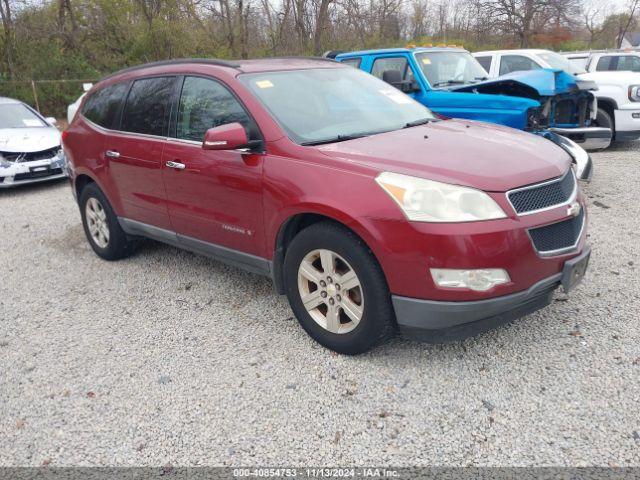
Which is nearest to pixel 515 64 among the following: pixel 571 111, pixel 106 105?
pixel 571 111

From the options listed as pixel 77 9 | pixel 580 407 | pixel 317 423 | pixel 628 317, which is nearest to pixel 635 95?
pixel 628 317

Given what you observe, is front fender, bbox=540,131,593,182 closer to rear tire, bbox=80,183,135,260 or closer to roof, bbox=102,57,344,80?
roof, bbox=102,57,344,80

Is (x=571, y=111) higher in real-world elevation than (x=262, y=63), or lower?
lower

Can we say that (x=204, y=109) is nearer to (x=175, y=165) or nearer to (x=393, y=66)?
(x=175, y=165)

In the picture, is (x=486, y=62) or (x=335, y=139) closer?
(x=335, y=139)

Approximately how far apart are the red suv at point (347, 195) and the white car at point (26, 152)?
488cm

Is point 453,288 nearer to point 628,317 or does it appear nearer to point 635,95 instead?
point 628,317

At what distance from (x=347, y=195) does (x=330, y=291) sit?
607 millimetres

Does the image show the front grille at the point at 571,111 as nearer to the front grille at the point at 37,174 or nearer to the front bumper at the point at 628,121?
the front bumper at the point at 628,121

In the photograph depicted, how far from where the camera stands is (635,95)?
930 centimetres

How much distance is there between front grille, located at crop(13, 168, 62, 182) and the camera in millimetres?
8675

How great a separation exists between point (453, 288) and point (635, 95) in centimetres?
855

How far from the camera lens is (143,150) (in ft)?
14.3

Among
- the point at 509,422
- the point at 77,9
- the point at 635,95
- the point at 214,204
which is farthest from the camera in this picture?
the point at 77,9
